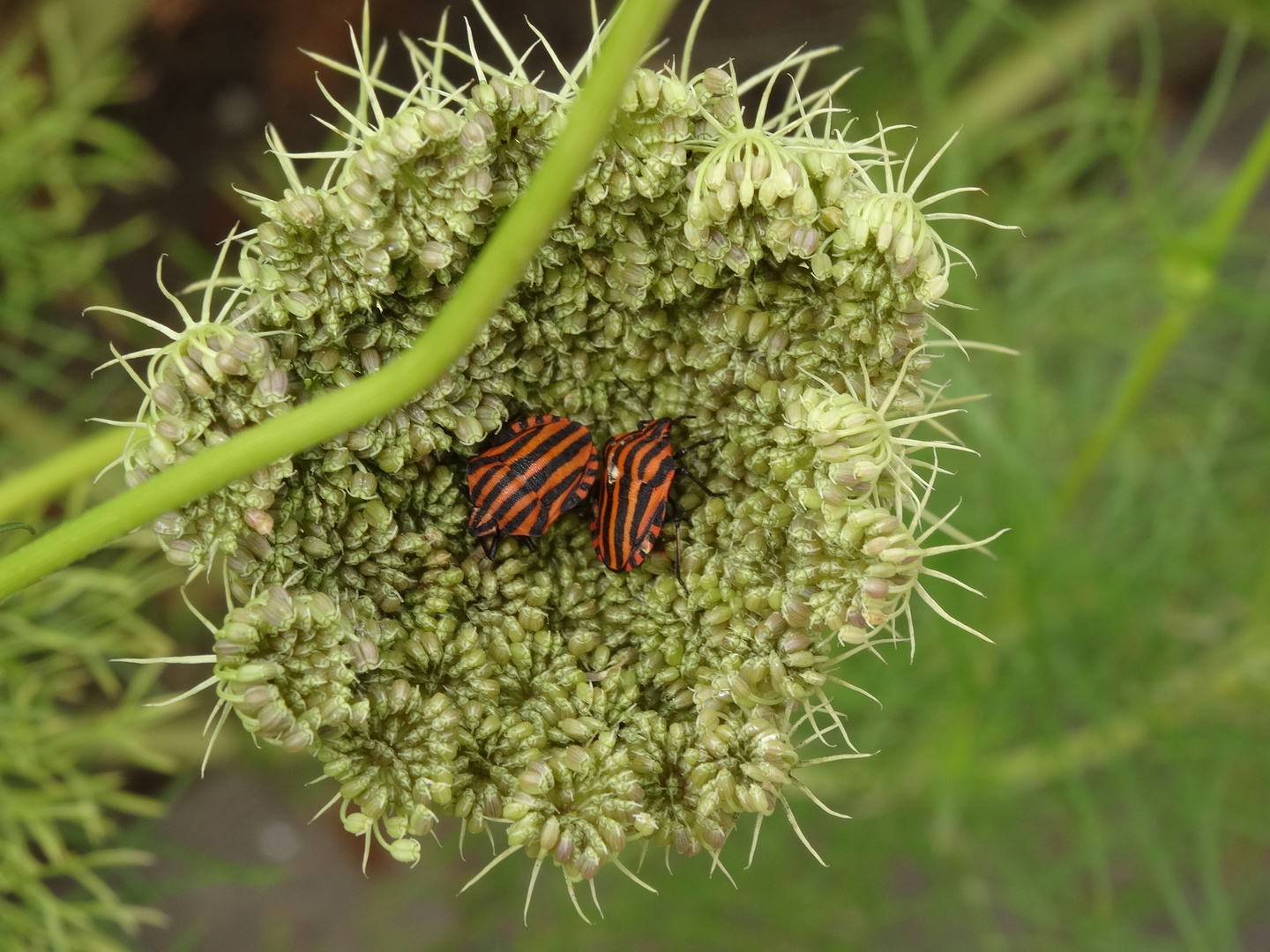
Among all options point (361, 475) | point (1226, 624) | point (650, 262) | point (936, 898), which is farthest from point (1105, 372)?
point (361, 475)

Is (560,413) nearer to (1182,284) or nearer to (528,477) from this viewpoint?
(528,477)

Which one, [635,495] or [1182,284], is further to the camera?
[1182,284]

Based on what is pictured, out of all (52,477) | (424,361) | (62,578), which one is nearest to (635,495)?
(424,361)

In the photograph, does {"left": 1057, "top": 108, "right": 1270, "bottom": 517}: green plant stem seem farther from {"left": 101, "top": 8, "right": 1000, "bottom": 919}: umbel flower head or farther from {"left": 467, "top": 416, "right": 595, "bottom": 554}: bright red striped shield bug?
{"left": 467, "top": 416, "right": 595, "bottom": 554}: bright red striped shield bug

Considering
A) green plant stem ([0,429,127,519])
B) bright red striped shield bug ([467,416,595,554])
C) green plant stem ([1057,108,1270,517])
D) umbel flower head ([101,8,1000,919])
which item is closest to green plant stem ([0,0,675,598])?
umbel flower head ([101,8,1000,919])

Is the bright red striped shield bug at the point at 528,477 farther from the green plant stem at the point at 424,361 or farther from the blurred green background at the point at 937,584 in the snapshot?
the blurred green background at the point at 937,584

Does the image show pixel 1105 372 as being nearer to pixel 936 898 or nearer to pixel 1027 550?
pixel 1027 550

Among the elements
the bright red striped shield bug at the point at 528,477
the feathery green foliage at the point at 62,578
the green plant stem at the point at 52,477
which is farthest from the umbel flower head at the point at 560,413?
the feathery green foliage at the point at 62,578
